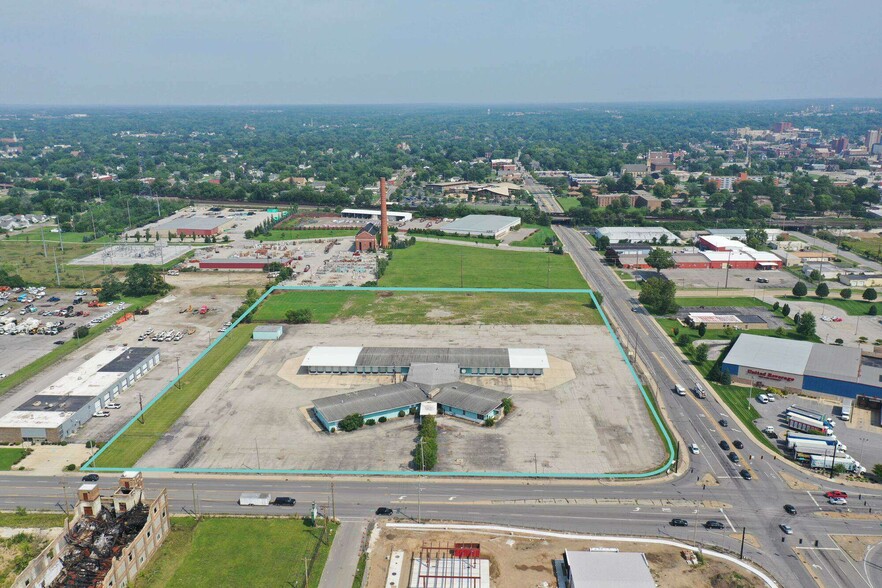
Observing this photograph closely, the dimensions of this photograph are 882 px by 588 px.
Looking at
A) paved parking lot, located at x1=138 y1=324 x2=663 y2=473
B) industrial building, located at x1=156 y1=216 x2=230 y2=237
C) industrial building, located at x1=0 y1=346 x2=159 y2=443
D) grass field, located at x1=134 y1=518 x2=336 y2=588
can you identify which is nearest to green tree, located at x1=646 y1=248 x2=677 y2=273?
paved parking lot, located at x1=138 y1=324 x2=663 y2=473

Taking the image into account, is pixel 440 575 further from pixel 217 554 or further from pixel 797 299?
pixel 797 299

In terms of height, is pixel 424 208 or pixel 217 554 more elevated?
pixel 424 208

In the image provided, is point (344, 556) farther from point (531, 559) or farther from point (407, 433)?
point (407, 433)

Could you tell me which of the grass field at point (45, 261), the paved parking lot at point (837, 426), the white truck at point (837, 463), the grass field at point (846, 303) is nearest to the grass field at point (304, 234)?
the grass field at point (45, 261)

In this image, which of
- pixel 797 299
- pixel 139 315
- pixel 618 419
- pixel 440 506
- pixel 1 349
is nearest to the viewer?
pixel 440 506

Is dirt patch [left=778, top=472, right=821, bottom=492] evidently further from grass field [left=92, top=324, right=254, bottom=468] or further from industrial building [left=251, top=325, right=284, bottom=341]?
industrial building [left=251, top=325, right=284, bottom=341]

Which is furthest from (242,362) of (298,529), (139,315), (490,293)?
(490,293)

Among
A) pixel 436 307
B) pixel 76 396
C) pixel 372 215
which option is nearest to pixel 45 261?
pixel 372 215
